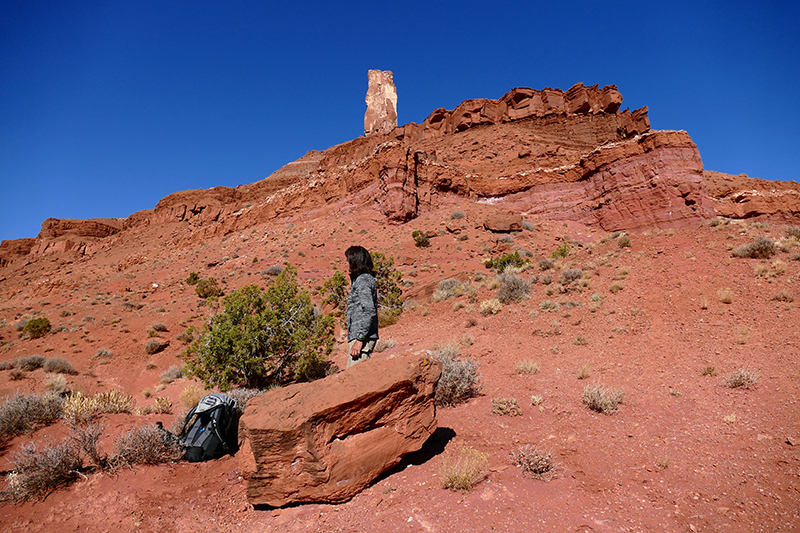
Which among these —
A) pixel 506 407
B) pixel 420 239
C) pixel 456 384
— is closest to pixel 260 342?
pixel 456 384

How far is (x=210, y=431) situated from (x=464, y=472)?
10.2 ft

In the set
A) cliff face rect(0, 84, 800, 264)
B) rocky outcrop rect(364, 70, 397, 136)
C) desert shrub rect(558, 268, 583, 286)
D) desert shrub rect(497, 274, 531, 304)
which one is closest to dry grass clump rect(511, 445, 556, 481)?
desert shrub rect(497, 274, 531, 304)

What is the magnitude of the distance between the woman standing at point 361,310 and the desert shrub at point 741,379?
5141 millimetres

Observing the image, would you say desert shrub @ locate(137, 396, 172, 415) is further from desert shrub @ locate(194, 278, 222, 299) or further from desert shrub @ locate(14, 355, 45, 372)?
desert shrub @ locate(194, 278, 222, 299)

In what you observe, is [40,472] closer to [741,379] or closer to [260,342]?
[260,342]

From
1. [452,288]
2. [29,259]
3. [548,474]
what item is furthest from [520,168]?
[29,259]

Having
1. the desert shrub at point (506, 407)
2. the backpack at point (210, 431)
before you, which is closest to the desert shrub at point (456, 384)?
the desert shrub at point (506, 407)

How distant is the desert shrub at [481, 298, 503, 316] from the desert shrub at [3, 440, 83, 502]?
9.04 metres

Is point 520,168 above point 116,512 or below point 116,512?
above

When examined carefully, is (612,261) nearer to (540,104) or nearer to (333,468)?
(333,468)

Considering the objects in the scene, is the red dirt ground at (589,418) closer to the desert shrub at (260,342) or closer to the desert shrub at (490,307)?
the desert shrub at (490,307)

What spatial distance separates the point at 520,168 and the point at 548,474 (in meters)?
39.5

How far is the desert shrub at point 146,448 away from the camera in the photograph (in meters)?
3.79

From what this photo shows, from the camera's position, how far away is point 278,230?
1336 inches
